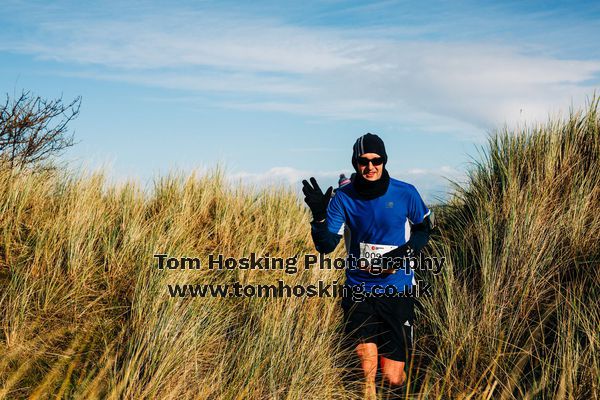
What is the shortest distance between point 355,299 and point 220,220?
404 cm

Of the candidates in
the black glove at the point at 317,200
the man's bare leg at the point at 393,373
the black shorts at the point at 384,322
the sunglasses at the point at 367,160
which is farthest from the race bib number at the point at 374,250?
the man's bare leg at the point at 393,373

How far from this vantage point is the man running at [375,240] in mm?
4238

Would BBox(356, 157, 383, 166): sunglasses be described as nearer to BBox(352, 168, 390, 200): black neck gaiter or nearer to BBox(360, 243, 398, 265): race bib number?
BBox(352, 168, 390, 200): black neck gaiter

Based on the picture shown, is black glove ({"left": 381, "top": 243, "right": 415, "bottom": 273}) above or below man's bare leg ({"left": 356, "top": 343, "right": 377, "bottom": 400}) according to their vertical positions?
above

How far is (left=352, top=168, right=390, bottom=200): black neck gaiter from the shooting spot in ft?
14.1

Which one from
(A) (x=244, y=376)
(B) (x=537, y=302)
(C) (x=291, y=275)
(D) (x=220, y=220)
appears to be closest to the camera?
(A) (x=244, y=376)

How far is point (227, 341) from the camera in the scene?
436cm

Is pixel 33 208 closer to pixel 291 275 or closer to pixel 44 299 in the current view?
pixel 44 299

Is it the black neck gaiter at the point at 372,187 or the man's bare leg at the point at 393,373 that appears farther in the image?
the man's bare leg at the point at 393,373

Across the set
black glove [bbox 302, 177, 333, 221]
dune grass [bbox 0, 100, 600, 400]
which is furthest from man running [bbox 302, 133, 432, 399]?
dune grass [bbox 0, 100, 600, 400]

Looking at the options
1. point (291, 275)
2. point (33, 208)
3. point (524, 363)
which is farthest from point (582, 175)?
point (33, 208)

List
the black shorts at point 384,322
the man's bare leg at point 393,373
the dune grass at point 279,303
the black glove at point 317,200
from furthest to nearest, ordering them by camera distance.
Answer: the man's bare leg at point 393,373
the black shorts at point 384,322
the black glove at point 317,200
the dune grass at point 279,303

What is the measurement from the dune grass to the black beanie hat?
1.48 m

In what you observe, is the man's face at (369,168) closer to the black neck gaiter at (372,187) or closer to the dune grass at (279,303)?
the black neck gaiter at (372,187)
